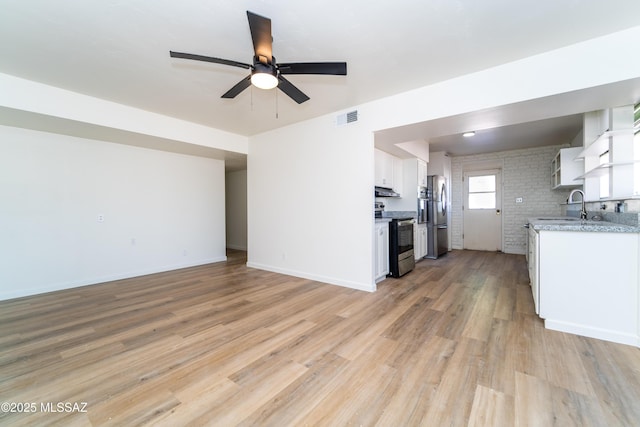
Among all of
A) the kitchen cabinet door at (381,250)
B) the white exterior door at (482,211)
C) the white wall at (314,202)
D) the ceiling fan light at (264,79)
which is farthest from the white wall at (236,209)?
the white exterior door at (482,211)

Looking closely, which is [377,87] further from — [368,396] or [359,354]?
[368,396]

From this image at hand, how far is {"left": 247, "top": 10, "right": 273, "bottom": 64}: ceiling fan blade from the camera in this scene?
5.77 feet

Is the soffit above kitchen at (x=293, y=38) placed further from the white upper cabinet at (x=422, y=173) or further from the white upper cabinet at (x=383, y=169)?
the white upper cabinet at (x=422, y=173)

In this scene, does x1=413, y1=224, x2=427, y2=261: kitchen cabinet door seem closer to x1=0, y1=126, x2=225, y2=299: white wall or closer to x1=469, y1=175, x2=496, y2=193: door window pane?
x1=469, y1=175, x2=496, y2=193: door window pane

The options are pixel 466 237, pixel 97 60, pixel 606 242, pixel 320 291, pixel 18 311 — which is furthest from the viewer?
pixel 466 237

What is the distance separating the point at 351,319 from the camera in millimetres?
2816

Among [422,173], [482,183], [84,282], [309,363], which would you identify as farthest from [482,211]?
[84,282]

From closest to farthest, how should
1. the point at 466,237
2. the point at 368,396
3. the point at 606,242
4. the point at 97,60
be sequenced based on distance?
the point at 368,396, the point at 606,242, the point at 97,60, the point at 466,237

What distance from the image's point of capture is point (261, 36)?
192 centimetres

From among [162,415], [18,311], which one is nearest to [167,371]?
[162,415]

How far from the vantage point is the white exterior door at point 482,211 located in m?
6.88

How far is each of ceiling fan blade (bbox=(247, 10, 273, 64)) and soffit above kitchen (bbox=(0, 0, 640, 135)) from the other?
24cm

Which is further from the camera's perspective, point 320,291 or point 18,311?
point 320,291

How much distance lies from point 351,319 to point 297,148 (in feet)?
9.84
